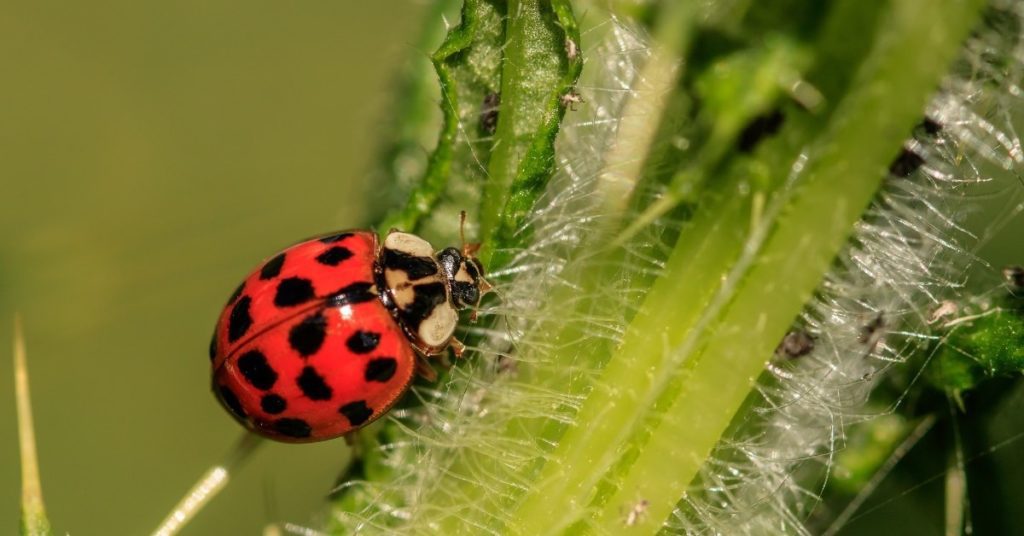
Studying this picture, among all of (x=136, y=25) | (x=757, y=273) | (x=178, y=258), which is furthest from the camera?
(x=136, y=25)

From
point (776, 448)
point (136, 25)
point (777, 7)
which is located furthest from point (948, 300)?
point (136, 25)

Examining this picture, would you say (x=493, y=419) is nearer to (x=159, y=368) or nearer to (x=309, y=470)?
(x=309, y=470)

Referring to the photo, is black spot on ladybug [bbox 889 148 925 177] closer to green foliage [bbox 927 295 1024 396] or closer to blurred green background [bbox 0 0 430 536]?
green foliage [bbox 927 295 1024 396]

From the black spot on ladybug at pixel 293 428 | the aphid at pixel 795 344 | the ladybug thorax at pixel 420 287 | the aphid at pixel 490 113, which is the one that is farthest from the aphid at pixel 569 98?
the black spot on ladybug at pixel 293 428

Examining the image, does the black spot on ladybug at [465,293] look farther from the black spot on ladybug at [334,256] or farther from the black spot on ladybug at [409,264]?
the black spot on ladybug at [334,256]

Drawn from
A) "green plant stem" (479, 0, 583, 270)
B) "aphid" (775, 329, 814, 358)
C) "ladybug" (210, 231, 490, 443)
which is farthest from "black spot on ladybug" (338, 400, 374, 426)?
"aphid" (775, 329, 814, 358)

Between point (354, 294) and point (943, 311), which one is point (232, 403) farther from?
point (943, 311)

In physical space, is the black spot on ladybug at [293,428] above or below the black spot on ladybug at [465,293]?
below
